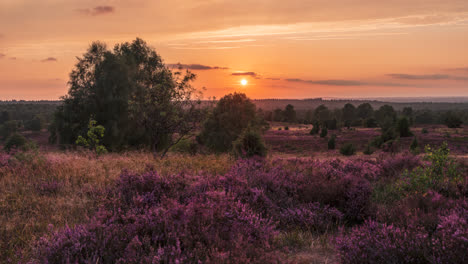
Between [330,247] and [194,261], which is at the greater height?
[194,261]

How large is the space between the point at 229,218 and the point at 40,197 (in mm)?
4373

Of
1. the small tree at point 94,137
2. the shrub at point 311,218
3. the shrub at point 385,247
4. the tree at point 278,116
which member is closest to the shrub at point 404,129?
the small tree at point 94,137

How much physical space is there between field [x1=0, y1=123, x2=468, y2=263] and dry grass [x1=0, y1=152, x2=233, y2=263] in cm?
3

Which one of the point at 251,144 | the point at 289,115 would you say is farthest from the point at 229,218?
the point at 289,115

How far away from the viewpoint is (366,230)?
383 cm

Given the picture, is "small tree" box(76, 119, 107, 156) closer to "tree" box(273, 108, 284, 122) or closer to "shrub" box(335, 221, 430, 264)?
"shrub" box(335, 221, 430, 264)

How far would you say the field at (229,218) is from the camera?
328 cm

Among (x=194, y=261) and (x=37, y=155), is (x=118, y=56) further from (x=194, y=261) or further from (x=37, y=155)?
(x=194, y=261)

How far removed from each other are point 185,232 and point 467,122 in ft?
378

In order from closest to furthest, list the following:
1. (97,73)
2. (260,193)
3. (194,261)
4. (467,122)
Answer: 1. (194,261)
2. (260,193)
3. (97,73)
4. (467,122)

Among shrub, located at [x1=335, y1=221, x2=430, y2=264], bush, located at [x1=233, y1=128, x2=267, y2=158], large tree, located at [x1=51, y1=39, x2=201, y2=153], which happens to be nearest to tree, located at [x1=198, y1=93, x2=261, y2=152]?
large tree, located at [x1=51, y1=39, x2=201, y2=153]

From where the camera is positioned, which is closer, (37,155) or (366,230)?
(366,230)

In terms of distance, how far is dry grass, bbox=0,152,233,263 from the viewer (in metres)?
4.39

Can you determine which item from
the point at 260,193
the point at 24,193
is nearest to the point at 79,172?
the point at 24,193
